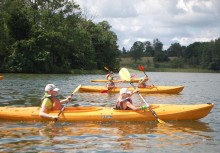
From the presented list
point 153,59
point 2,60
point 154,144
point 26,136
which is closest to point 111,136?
point 154,144

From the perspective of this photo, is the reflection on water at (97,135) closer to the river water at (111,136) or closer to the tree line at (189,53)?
Result: the river water at (111,136)

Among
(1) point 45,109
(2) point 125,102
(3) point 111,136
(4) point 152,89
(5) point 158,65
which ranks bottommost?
(3) point 111,136

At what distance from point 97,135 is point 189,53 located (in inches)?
5682

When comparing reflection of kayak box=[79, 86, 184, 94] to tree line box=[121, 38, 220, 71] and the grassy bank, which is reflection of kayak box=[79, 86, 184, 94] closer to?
tree line box=[121, 38, 220, 71]

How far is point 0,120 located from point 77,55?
46.4 metres

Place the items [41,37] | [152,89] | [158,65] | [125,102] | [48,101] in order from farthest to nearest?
[158,65] < [41,37] < [152,89] < [125,102] < [48,101]

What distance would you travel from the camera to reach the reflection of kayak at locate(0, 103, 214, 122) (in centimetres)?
1125

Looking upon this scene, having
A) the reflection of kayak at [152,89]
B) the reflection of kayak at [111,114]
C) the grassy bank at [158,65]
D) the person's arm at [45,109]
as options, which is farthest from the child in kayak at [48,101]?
the grassy bank at [158,65]

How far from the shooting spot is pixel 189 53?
150 metres

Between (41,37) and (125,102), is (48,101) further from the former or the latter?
(41,37)

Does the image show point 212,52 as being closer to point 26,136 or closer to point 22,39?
point 22,39

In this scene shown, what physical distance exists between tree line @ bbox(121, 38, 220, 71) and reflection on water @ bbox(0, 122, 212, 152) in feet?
320

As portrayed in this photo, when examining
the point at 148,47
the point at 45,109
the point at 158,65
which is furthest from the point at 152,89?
the point at 148,47

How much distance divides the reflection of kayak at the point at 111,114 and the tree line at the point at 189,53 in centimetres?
9619
